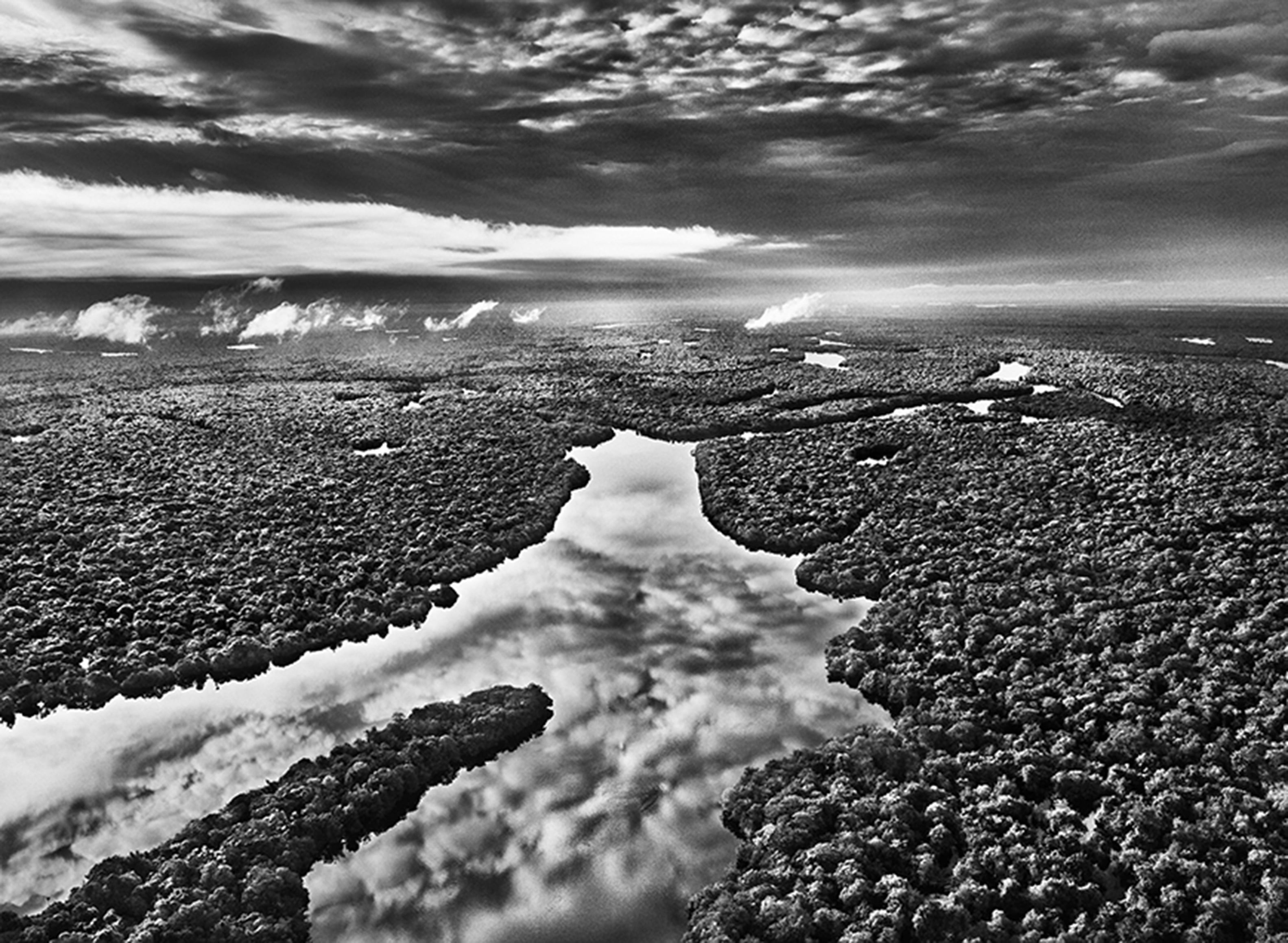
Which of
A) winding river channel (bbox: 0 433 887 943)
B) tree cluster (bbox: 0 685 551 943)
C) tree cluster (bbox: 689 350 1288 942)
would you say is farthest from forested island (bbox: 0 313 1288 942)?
winding river channel (bbox: 0 433 887 943)

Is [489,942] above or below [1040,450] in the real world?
below

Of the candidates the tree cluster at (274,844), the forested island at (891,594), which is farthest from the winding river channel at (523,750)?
the forested island at (891,594)

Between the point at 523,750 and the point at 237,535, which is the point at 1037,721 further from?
the point at 237,535

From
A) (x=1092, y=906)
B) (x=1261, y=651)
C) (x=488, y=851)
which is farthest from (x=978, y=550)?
(x=488, y=851)

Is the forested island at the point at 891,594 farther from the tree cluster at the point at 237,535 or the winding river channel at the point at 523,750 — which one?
the winding river channel at the point at 523,750

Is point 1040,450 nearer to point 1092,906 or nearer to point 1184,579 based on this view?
point 1184,579
